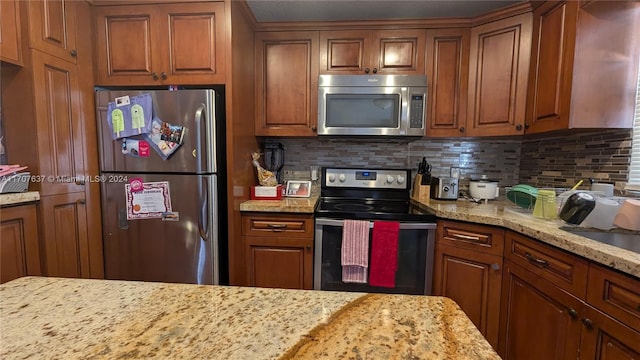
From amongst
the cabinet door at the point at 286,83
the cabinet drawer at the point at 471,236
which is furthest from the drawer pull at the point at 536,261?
the cabinet door at the point at 286,83

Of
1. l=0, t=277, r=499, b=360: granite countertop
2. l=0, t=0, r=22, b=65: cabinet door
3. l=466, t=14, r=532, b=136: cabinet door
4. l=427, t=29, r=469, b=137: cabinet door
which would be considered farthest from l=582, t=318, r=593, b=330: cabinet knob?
l=0, t=0, r=22, b=65: cabinet door

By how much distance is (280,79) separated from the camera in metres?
2.02

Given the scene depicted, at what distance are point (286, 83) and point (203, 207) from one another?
111 cm

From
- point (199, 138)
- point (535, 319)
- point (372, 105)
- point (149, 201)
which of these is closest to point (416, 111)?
point (372, 105)

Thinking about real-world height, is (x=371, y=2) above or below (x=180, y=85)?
above

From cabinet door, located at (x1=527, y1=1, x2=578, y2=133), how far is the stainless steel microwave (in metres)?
0.66

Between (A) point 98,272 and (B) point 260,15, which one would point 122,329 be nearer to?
(A) point 98,272

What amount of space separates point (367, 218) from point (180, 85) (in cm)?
146

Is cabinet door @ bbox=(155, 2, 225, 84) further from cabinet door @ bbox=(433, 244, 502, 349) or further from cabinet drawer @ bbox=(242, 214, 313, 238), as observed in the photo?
cabinet door @ bbox=(433, 244, 502, 349)

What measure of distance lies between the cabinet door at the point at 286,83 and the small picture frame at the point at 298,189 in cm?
39

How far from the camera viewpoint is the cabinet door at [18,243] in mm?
1209

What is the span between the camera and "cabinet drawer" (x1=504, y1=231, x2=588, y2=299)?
3.26 feet

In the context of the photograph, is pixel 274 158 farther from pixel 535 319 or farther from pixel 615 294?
pixel 615 294

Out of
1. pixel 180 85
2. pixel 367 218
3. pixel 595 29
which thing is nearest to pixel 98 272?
pixel 180 85
